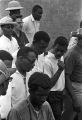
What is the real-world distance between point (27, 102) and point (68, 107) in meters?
2.74

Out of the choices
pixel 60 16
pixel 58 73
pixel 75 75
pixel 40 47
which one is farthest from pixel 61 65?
pixel 60 16

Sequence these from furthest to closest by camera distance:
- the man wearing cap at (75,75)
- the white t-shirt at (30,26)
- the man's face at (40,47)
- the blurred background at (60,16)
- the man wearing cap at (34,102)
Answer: the blurred background at (60,16) < the white t-shirt at (30,26) < the man wearing cap at (75,75) < the man's face at (40,47) < the man wearing cap at (34,102)

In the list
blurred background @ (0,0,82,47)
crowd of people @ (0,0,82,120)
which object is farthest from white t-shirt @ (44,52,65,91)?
blurred background @ (0,0,82,47)

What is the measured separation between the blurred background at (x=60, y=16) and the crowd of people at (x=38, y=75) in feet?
12.2

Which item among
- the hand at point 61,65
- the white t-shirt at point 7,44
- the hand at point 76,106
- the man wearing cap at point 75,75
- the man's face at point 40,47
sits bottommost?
the hand at point 76,106

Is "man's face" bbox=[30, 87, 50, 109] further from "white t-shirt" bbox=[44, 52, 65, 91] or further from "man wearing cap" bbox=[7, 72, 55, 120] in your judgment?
"white t-shirt" bbox=[44, 52, 65, 91]

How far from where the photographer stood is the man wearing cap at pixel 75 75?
22.4 ft

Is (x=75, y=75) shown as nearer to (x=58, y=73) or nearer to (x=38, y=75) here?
(x=58, y=73)

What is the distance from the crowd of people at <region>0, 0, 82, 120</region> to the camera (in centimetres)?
439

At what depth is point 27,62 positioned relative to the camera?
5543mm

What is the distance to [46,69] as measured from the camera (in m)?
6.45

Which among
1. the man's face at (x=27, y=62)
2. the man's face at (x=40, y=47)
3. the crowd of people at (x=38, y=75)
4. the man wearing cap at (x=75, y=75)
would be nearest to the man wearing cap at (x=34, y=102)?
the crowd of people at (x=38, y=75)

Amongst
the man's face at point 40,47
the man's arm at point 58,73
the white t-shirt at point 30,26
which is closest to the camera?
the man's face at point 40,47

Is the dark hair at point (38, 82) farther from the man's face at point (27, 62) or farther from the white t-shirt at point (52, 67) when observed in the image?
the white t-shirt at point (52, 67)
